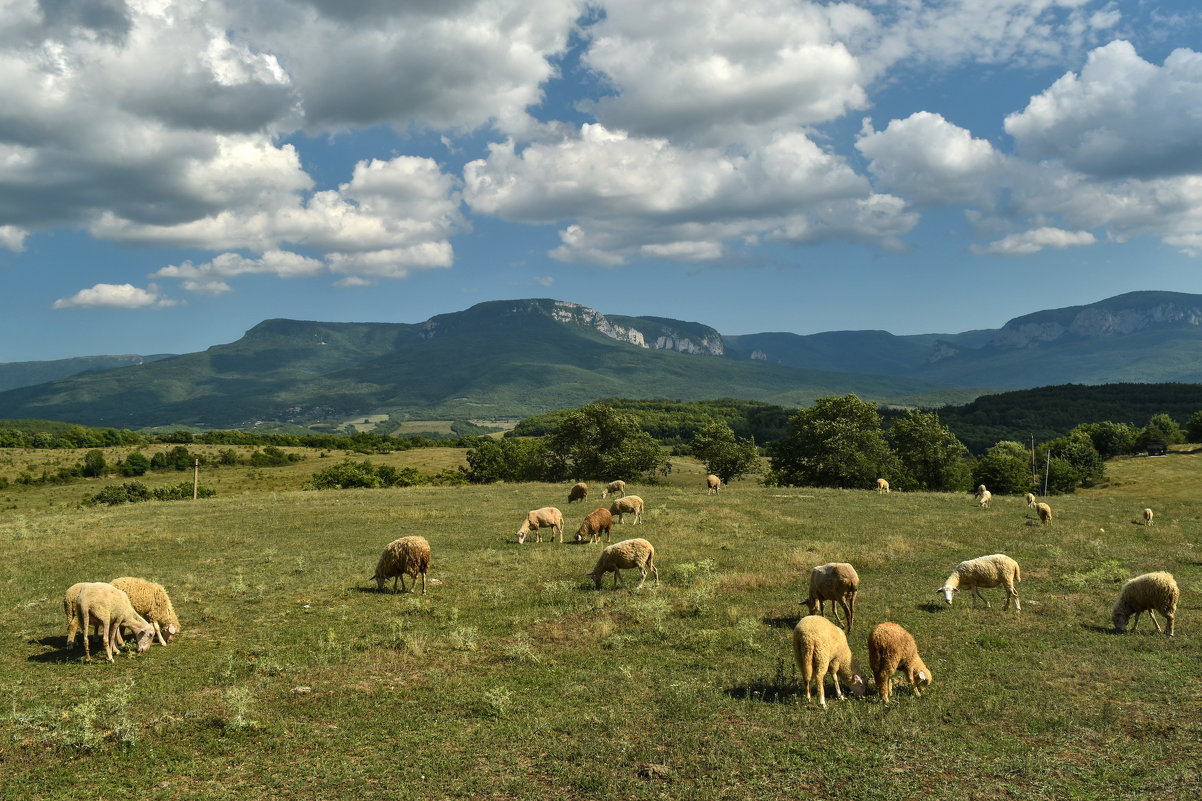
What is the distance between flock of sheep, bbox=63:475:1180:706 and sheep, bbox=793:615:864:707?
0.06ft

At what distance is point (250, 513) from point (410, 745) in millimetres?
36436

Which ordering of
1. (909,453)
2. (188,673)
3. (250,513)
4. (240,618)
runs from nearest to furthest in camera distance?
1. (188,673)
2. (240,618)
3. (250,513)
4. (909,453)

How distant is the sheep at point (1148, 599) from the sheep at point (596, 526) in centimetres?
1826

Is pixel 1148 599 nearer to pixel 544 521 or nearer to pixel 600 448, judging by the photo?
pixel 544 521

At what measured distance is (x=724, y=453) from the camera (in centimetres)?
8175

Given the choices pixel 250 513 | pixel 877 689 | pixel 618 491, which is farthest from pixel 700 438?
pixel 877 689

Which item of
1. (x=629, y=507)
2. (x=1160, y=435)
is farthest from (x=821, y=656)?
(x=1160, y=435)

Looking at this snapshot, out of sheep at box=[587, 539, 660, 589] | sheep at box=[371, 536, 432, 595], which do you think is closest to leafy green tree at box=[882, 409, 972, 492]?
sheep at box=[587, 539, 660, 589]

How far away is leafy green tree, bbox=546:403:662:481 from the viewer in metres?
79.1

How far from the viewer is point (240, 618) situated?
18.5m

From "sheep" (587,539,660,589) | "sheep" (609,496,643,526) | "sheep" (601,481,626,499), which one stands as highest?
"sheep" (587,539,660,589)

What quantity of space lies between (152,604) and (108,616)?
1.29m

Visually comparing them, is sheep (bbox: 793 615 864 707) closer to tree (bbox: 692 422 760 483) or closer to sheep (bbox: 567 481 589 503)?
sheep (bbox: 567 481 589 503)

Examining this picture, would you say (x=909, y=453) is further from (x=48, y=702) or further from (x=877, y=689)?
(x=48, y=702)
